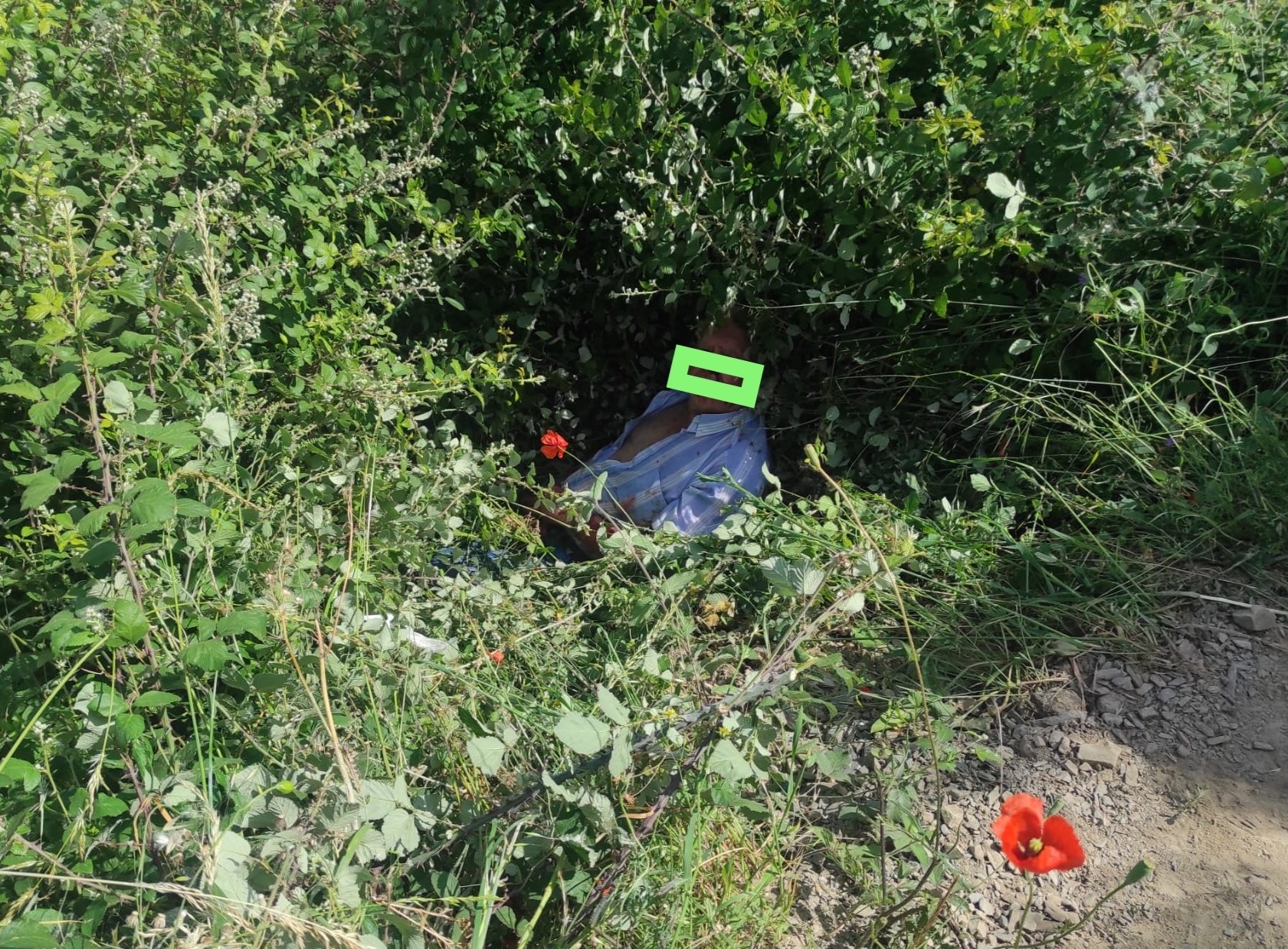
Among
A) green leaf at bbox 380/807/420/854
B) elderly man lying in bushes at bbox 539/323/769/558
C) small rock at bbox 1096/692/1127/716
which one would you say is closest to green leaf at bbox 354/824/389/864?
green leaf at bbox 380/807/420/854

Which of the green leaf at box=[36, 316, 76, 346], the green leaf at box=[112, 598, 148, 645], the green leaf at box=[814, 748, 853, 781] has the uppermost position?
the green leaf at box=[36, 316, 76, 346]

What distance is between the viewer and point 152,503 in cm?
134

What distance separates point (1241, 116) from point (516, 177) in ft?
6.82

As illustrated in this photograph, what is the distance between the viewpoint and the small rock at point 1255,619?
1821 mm

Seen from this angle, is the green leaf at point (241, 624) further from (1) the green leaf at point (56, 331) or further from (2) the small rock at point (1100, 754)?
(2) the small rock at point (1100, 754)

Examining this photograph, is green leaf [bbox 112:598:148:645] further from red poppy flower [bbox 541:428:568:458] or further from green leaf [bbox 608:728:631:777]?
red poppy flower [bbox 541:428:568:458]

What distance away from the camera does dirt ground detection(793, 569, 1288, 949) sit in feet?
4.77

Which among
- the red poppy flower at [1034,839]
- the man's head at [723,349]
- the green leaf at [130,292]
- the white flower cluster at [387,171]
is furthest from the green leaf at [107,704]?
the man's head at [723,349]

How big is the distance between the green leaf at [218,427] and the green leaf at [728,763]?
1.06m

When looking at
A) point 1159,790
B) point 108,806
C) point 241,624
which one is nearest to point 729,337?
point 1159,790

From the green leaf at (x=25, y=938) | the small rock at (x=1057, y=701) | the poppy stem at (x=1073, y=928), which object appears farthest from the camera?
the small rock at (x=1057, y=701)

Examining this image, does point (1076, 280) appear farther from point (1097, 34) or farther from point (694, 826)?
point (694, 826)

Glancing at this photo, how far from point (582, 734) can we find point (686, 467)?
1834 millimetres

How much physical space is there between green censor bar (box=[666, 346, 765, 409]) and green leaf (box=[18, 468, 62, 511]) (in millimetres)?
2005
